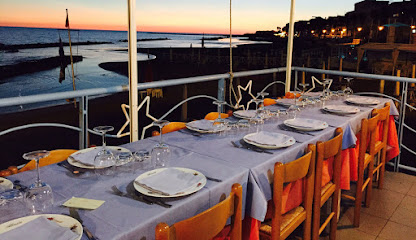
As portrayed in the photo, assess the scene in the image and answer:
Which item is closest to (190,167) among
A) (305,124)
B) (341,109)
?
(305,124)

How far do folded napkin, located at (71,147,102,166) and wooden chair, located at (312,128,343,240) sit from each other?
1.20 m

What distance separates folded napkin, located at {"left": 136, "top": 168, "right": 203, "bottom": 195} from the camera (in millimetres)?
1458

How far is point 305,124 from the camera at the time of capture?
8.42 ft

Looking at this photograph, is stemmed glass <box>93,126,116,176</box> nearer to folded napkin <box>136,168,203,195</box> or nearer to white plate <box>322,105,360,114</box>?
folded napkin <box>136,168,203,195</box>

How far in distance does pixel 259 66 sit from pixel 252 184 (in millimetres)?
29710

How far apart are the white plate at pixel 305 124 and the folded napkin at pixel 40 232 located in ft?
5.79

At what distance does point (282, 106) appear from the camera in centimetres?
336

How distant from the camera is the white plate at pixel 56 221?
1.13 metres

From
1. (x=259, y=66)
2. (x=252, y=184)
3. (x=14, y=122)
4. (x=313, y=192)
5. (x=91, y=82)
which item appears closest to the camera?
(x=252, y=184)

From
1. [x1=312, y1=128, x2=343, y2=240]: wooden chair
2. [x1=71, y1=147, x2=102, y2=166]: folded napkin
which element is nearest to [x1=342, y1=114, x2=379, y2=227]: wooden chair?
[x1=312, y1=128, x2=343, y2=240]: wooden chair

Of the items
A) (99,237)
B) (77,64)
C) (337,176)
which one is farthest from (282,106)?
(77,64)

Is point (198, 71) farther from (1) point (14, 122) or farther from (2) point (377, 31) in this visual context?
(2) point (377, 31)

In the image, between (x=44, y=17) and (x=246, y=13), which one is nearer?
(x=246, y=13)

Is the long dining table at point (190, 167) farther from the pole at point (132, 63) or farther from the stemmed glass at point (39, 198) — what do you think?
the pole at point (132, 63)
